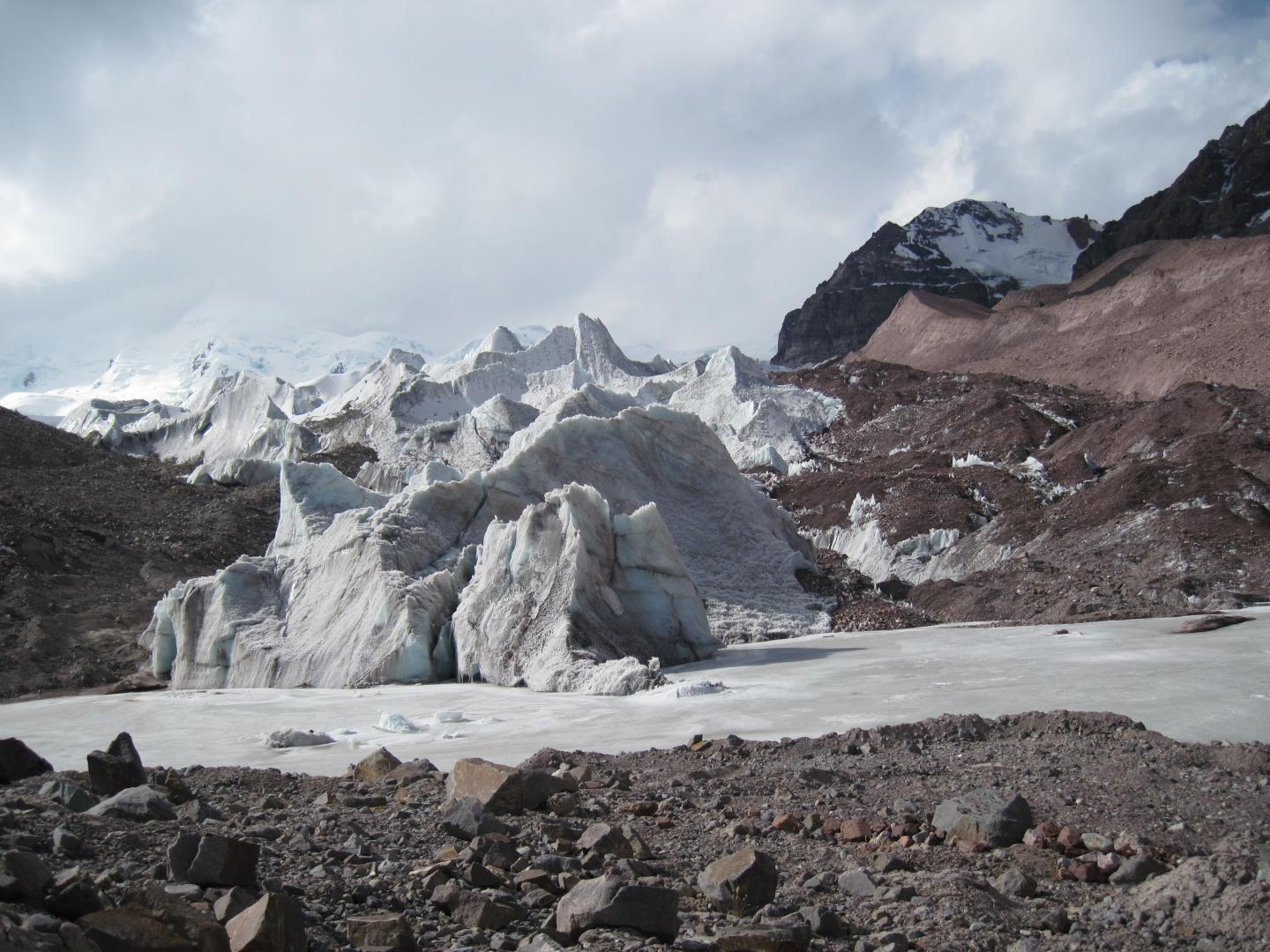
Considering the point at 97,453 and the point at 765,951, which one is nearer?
the point at 765,951

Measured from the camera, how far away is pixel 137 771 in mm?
5918

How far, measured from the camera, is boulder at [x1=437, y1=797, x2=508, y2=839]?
191 inches

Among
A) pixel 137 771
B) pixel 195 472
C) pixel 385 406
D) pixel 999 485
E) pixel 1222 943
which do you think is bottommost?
pixel 1222 943

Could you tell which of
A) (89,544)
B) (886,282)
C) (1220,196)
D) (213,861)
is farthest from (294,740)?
(886,282)

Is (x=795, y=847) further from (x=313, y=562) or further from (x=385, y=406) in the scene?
(x=385, y=406)

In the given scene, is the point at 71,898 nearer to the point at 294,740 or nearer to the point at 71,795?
the point at 71,795

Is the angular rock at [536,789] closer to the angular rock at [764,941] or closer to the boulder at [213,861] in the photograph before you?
the boulder at [213,861]

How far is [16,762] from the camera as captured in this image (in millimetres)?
6188

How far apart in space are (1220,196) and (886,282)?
38.8 meters

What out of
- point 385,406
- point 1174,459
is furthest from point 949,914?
point 385,406

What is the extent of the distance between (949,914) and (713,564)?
55.0 feet

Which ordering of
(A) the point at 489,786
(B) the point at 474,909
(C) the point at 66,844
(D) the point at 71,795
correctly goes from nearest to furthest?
1. (B) the point at 474,909
2. (C) the point at 66,844
3. (D) the point at 71,795
4. (A) the point at 489,786

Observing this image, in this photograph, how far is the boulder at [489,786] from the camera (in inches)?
215

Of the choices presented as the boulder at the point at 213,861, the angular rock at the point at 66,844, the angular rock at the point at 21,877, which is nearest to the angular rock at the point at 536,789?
the boulder at the point at 213,861
